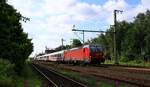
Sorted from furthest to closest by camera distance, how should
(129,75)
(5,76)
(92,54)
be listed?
(92,54)
(129,75)
(5,76)

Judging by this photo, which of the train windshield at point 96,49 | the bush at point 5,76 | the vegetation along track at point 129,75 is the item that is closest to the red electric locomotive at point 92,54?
the train windshield at point 96,49

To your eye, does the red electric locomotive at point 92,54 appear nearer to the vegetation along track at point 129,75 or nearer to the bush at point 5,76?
the vegetation along track at point 129,75

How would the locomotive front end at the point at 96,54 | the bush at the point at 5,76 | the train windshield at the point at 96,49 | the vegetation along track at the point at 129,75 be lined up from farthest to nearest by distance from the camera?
1. the train windshield at the point at 96,49
2. the locomotive front end at the point at 96,54
3. the vegetation along track at the point at 129,75
4. the bush at the point at 5,76

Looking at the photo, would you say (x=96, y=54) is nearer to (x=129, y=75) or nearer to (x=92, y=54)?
(x=92, y=54)

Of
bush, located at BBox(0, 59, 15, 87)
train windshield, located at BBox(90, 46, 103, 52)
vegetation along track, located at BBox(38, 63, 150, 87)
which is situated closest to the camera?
bush, located at BBox(0, 59, 15, 87)

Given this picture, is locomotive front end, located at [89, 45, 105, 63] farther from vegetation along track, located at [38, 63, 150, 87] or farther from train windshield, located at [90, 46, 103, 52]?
vegetation along track, located at [38, 63, 150, 87]

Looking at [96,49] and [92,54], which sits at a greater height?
[96,49]

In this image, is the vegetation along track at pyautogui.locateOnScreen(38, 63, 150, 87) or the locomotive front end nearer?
the vegetation along track at pyautogui.locateOnScreen(38, 63, 150, 87)

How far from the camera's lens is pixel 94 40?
6506 inches

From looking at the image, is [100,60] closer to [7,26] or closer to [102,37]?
[7,26]

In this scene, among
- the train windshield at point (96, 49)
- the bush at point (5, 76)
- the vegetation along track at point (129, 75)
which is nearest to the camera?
the bush at point (5, 76)

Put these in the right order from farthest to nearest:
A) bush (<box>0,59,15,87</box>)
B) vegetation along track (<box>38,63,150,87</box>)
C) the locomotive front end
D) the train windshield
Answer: the train windshield
the locomotive front end
vegetation along track (<box>38,63,150,87</box>)
bush (<box>0,59,15,87</box>)

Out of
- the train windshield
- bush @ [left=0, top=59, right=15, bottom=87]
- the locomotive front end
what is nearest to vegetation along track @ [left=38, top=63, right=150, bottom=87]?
bush @ [left=0, top=59, right=15, bottom=87]

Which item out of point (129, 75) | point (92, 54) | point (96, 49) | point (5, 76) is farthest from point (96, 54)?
point (5, 76)
